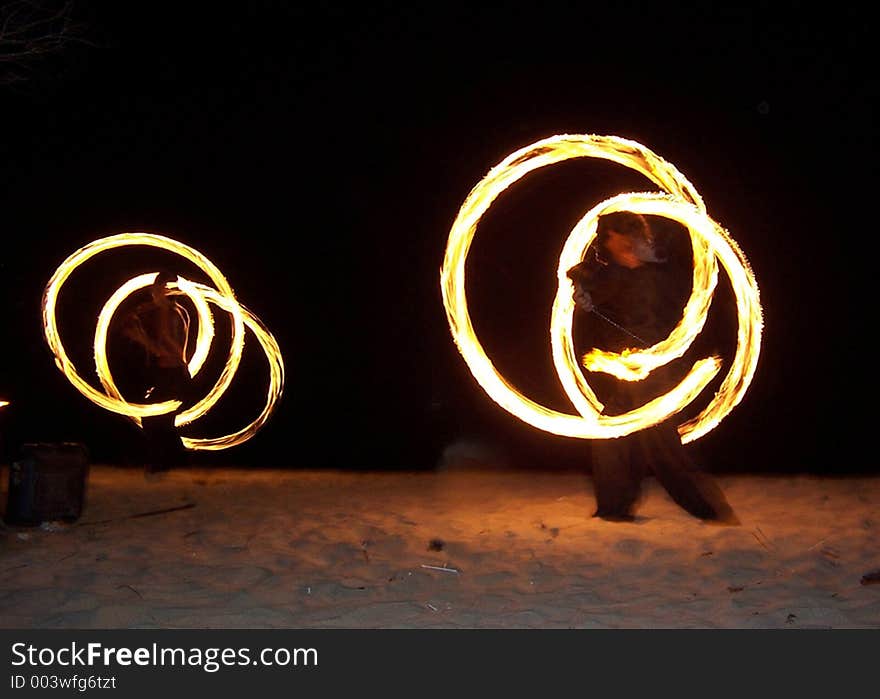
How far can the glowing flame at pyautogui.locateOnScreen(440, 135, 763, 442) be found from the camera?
237 inches

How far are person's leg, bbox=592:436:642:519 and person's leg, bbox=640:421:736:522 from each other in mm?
166

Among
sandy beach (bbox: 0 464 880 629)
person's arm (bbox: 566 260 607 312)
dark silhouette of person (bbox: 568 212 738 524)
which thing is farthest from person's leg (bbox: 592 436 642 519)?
person's arm (bbox: 566 260 607 312)

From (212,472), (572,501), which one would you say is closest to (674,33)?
(572,501)

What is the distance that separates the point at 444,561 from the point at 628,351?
5.65 ft

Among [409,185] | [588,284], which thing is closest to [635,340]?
[588,284]

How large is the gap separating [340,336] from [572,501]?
146 inches

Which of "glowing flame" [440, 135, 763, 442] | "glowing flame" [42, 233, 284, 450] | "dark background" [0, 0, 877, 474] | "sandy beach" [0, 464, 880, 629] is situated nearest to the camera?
"sandy beach" [0, 464, 880, 629]

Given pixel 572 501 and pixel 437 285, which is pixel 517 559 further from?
pixel 437 285

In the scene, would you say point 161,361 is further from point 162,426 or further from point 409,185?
point 409,185

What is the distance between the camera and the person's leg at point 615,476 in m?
6.25

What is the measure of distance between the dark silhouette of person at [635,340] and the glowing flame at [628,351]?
4.8 inches

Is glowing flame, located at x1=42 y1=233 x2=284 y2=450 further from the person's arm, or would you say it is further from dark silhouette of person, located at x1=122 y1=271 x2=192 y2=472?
the person's arm

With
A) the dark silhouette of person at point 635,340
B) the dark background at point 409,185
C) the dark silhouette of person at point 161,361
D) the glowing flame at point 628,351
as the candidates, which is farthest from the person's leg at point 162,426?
the dark silhouette of person at point 635,340

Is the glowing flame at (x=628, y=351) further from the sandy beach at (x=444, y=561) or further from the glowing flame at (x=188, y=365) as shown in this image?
the glowing flame at (x=188, y=365)
